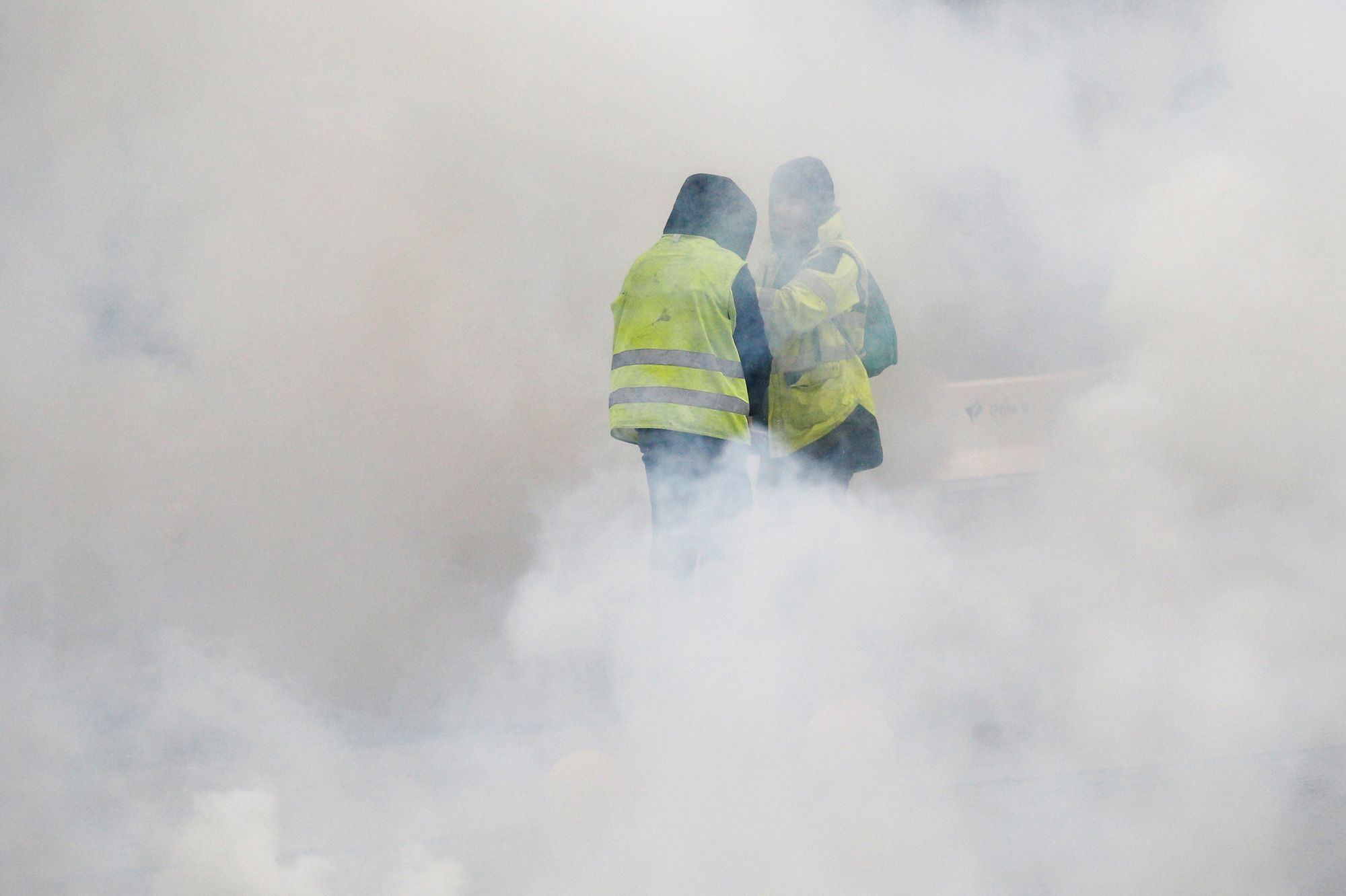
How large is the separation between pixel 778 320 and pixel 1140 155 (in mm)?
1520

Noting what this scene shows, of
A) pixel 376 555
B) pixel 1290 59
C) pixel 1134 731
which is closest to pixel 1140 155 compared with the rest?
pixel 1290 59

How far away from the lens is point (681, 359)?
239 cm

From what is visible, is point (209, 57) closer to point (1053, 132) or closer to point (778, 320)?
point (778, 320)

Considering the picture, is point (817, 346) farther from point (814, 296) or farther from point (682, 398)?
point (682, 398)

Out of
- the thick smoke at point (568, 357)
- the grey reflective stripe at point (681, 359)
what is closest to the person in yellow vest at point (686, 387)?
the grey reflective stripe at point (681, 359)

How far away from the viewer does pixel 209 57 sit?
321cm

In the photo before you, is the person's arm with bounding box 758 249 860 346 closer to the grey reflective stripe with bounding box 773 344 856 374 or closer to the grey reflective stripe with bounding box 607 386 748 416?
the grey reflective stripe with bounding box 773 344 856 374

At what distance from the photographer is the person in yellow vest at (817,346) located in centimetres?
258

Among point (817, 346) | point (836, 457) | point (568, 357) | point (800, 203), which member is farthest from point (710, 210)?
point (568, 357)

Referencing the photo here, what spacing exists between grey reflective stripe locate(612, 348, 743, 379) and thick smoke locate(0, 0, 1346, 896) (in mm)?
328

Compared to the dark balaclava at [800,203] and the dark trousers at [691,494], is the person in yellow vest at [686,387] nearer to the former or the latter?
the dark trousers at [691,494]

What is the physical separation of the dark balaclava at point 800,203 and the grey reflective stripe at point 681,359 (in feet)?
1.41

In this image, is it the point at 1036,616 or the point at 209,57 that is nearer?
the point at 1036,616

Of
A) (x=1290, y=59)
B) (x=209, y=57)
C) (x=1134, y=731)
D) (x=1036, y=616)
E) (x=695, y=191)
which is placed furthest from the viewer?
(x=1290, y=59)
